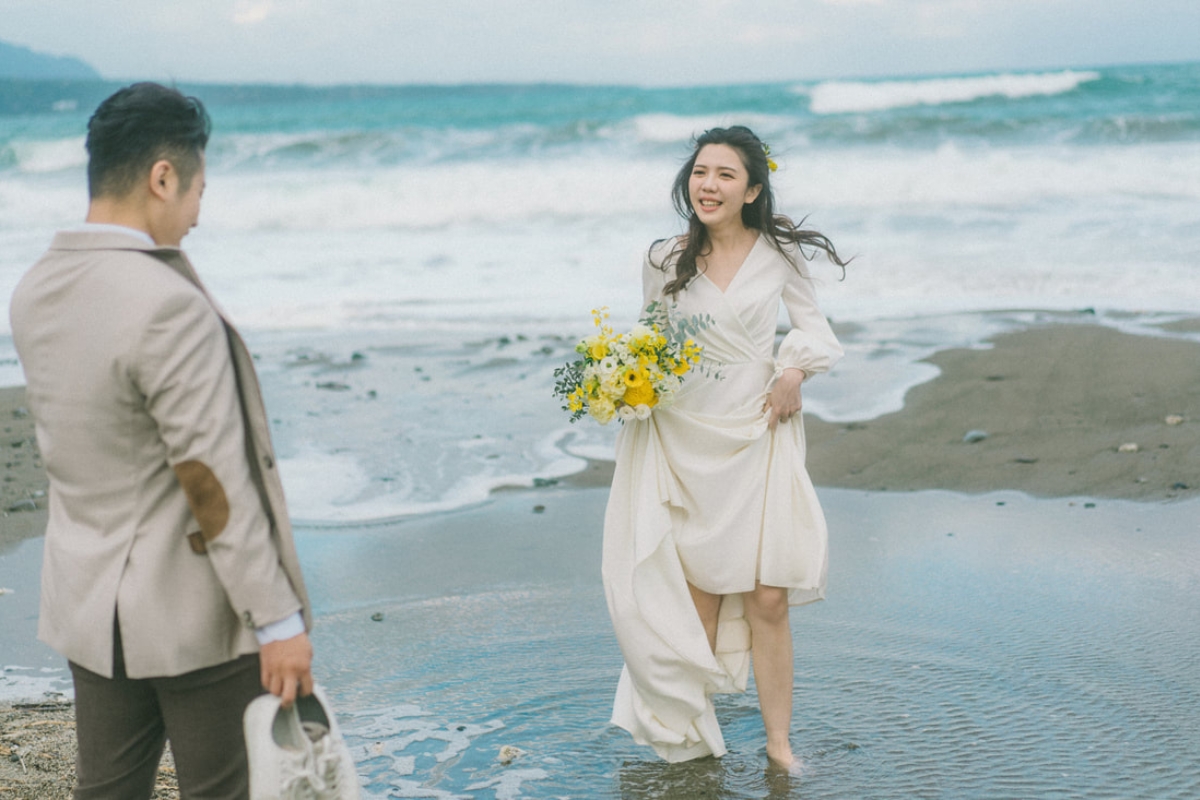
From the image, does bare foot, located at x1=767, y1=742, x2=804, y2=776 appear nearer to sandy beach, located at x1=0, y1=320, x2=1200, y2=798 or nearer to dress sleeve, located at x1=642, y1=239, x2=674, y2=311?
dress sleeve, located at x1=642, y1=239, x2=674, y2=311

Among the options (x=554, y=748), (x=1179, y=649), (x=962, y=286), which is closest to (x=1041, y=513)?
(x=1179, y=649)

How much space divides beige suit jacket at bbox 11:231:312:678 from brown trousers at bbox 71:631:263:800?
77mm

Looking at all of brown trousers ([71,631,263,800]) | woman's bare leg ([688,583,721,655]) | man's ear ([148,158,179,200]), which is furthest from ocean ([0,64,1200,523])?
man's ear ([148,158,179,200])

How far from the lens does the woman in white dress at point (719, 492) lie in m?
3.67

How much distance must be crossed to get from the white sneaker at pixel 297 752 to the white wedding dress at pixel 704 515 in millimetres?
1463

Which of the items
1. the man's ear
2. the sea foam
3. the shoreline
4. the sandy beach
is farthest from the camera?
the sea foam

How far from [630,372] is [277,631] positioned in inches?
62.9

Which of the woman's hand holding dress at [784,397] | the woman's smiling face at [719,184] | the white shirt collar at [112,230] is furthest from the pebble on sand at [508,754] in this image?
the white shirt collar at [112,230]

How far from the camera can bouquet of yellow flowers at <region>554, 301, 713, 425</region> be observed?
140 inches

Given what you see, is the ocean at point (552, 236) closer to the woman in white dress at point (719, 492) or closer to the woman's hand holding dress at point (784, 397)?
the woman in white dress at point (719, 492)

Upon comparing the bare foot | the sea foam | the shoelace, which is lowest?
the bare foot

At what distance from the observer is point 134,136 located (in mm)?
2207

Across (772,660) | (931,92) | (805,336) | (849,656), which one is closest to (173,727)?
(772,660)

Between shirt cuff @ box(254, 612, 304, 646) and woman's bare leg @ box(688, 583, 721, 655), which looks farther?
woman's bare leg @ box(688, 583, 721, 655)
